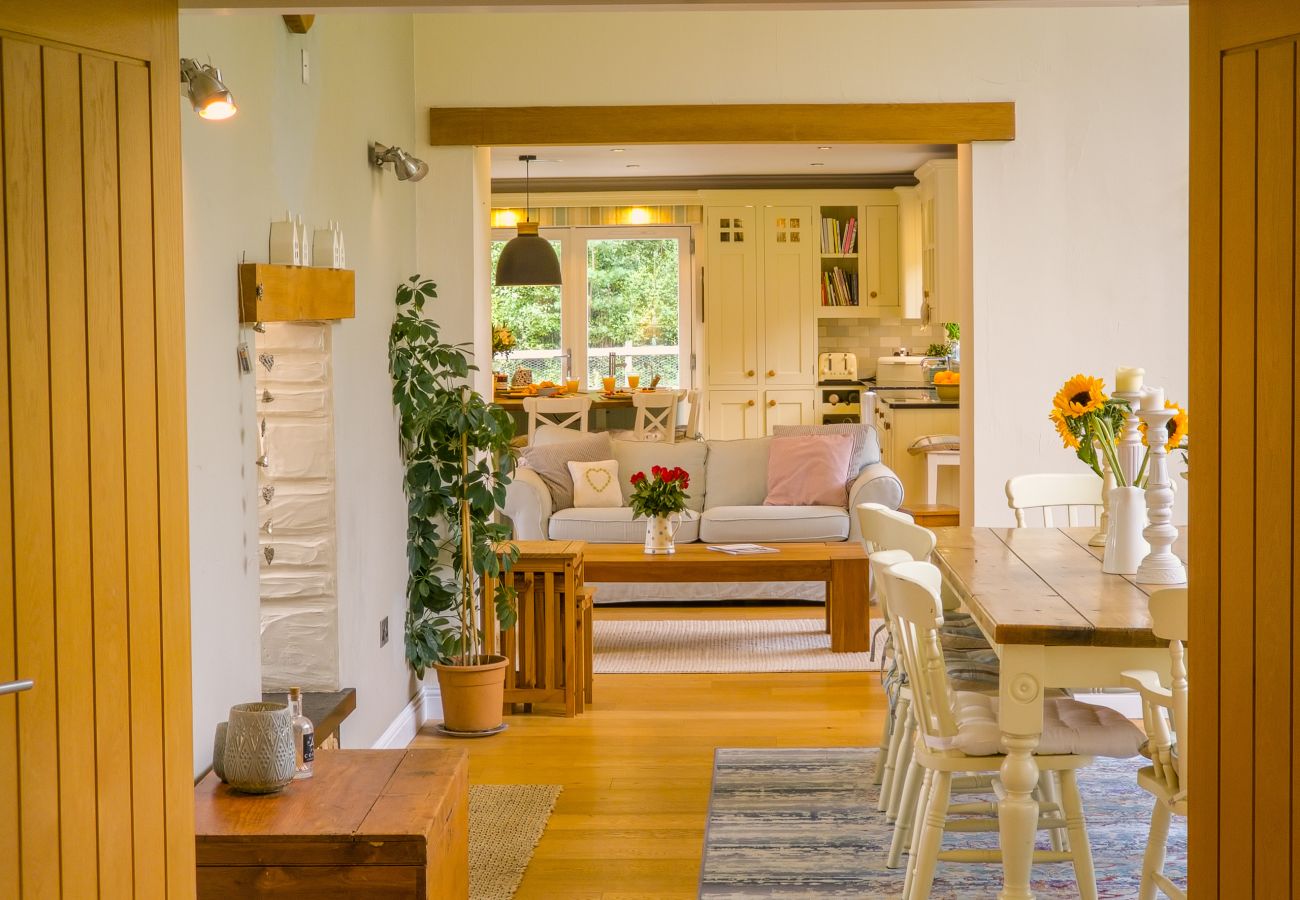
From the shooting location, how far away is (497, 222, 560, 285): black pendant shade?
395 inches

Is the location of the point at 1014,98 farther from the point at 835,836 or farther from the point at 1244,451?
the point at 1244,451

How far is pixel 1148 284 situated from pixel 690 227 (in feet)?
21.9

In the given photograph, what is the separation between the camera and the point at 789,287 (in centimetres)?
1198

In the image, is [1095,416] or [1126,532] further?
[1095,416]

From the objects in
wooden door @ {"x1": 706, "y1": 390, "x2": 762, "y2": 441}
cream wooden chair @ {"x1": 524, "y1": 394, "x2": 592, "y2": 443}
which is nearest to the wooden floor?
cream wooden chair @ {"x1": 524, "y1": 394, "x2": 592, "y2": 443}

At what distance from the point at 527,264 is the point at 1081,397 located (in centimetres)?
649

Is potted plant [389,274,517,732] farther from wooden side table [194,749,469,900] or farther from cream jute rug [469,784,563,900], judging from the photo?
wooden side table [194,749,469,900]

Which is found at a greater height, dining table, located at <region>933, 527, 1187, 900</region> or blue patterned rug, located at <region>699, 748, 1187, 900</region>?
dining table, located at <region>933, 527, 1187, 900</region>

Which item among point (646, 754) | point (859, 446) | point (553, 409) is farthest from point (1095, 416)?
point (553, 409)

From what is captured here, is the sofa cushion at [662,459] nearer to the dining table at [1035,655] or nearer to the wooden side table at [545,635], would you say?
the wooden side table at [545,635]

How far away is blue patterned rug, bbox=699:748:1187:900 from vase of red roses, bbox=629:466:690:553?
6.11 feet

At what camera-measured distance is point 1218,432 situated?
Result: 2.25m

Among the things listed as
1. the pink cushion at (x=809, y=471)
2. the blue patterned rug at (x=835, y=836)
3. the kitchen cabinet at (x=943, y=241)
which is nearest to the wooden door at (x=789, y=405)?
the kitchen cabinet at (x=943, y=241)

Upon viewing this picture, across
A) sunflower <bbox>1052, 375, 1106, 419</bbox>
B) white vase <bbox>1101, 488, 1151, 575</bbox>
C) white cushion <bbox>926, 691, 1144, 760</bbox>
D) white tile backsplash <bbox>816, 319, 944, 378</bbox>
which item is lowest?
white cushion <bbox>926, 691, 1144, 760</bbox>
